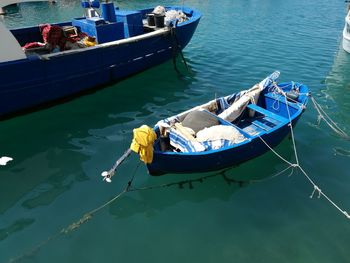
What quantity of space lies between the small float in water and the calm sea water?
2.23 ft

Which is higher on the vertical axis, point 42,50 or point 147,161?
point 42,50

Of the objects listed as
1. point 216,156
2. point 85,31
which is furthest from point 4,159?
point 85,31

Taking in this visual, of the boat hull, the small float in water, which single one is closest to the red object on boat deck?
the small float in water

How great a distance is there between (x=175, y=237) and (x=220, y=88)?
26.1 ft

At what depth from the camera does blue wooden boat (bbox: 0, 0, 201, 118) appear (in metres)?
9.59

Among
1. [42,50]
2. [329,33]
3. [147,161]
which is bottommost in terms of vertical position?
[329,33]

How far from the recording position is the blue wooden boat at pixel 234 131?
6891 millimetres

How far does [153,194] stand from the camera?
7.24 m

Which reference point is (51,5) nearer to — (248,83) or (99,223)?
(248,83)

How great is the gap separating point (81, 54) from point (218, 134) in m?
6.22

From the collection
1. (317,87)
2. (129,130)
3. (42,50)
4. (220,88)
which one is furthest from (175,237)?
(317,87)

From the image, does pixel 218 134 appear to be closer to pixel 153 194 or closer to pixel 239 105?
pixel 239 105

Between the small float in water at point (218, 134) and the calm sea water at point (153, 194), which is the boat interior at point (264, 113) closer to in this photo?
the small float in water at point (218, 134)

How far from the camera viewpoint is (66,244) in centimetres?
605
